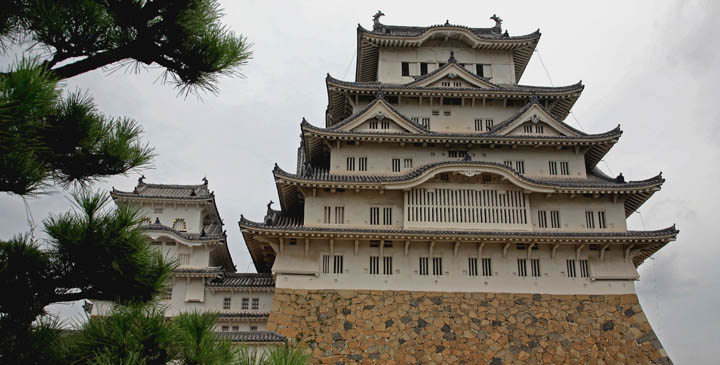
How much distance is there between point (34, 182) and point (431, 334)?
733 inches

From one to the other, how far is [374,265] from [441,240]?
2.79m

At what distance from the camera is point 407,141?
26688 millimetres

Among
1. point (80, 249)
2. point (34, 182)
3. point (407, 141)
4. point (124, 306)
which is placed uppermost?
point (407, 141)

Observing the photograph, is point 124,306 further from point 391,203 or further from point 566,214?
point 566,214

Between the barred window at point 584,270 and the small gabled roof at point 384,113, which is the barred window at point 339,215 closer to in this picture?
the small gabled roof at point 384,113

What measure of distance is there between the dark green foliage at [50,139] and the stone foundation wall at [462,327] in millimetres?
16230

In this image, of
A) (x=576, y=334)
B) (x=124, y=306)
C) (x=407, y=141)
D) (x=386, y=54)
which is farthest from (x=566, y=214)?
(x=124, y=306)

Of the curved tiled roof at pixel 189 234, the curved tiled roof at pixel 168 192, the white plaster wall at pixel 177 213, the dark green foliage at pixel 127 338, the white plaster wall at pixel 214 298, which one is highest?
the curved tiled roof at pixel 168 192

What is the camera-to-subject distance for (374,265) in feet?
79.6

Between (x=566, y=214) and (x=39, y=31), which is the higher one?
(x=566, y=214)

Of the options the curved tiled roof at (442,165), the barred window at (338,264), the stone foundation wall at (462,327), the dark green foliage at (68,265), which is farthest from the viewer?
the curved tiled roof at (442,165)

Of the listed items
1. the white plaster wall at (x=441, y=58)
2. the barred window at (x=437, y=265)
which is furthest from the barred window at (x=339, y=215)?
the white plaster wall at (x=441, y=58)

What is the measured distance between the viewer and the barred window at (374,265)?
24145 mm

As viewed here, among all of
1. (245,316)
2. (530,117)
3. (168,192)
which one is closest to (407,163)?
(530,117)
